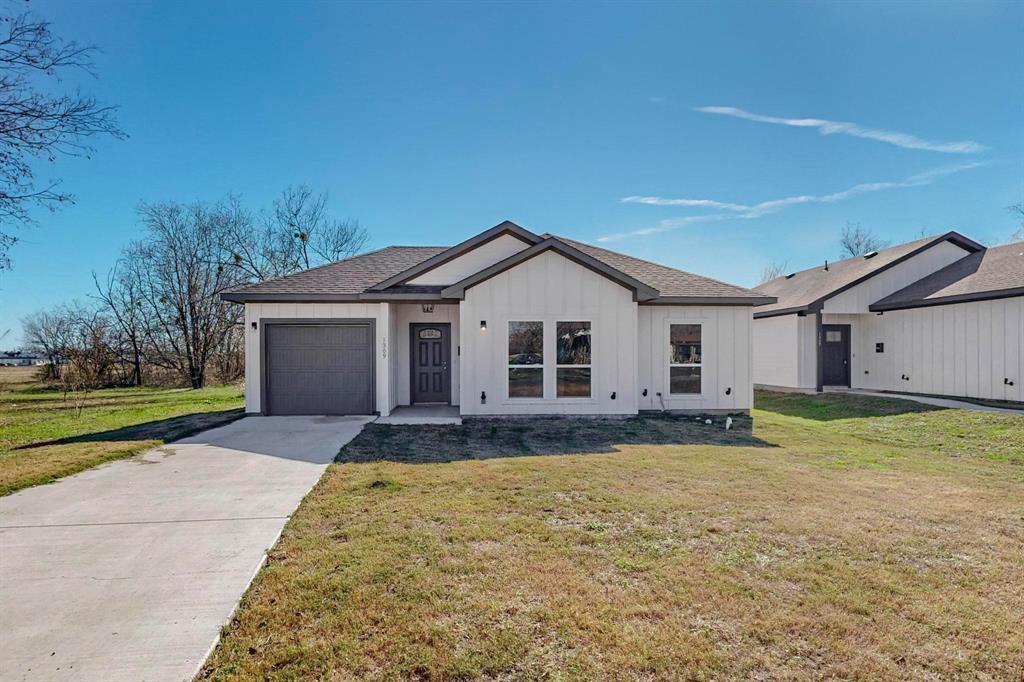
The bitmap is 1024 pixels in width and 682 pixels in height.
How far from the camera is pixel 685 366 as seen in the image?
11000 millimetres

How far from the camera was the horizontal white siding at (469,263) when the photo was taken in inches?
421

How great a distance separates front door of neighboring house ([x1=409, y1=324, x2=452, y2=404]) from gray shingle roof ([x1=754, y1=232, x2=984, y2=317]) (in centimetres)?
1033

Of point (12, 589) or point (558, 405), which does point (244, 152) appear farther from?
point (12, 589)

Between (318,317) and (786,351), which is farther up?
(318,317)

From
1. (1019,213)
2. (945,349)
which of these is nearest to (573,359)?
(945,349)

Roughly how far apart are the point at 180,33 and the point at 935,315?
21.3 meters

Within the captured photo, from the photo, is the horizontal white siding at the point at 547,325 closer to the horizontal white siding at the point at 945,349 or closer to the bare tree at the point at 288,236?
the horizontal white siding at the point at 945,349

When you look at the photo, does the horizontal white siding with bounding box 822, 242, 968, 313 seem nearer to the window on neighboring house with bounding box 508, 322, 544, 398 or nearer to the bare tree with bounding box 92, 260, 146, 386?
the window on neighboring house with bounding box 508, 322, 544, 398

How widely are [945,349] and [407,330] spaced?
49.3 ft

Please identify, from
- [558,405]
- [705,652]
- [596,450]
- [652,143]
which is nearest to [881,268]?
[652,143]

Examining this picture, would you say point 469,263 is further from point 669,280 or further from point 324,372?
point 669,280

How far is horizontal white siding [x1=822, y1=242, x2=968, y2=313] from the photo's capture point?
14852 mm

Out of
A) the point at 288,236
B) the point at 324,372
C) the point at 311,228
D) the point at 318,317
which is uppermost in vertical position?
the point at 311,228

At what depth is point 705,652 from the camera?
7.92 ft
